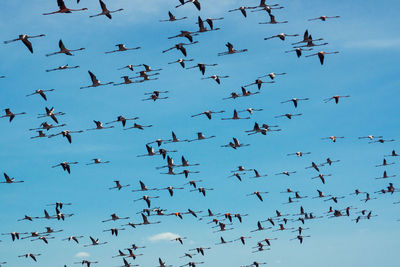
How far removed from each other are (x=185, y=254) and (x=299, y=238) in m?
28.0

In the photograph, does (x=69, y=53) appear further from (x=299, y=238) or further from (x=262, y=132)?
(x=299, y=238)

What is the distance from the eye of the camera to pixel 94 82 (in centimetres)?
9425

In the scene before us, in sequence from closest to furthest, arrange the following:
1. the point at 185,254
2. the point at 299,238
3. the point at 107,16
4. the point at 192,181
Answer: the point at 107,16, the point at 192,181, the point at 185,254, the point at 299,238

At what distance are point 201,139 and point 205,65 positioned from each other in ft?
57.9

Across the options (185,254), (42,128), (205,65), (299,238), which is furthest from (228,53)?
(299,238)

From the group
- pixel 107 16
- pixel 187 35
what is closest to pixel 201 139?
pixel 187 35

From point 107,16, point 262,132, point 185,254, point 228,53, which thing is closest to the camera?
point 107,16

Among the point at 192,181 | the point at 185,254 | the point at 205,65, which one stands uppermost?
the point at 205,65

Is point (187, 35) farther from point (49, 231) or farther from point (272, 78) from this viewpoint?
point (49, 231)

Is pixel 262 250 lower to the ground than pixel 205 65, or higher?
lower

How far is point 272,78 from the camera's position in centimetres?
9856

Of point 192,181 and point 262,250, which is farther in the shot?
point 262,250

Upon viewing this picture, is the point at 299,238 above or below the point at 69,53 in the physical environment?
below

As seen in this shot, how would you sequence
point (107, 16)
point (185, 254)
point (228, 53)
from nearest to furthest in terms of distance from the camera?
point (107, 16)
point (228, 53)
point (185, 254)
